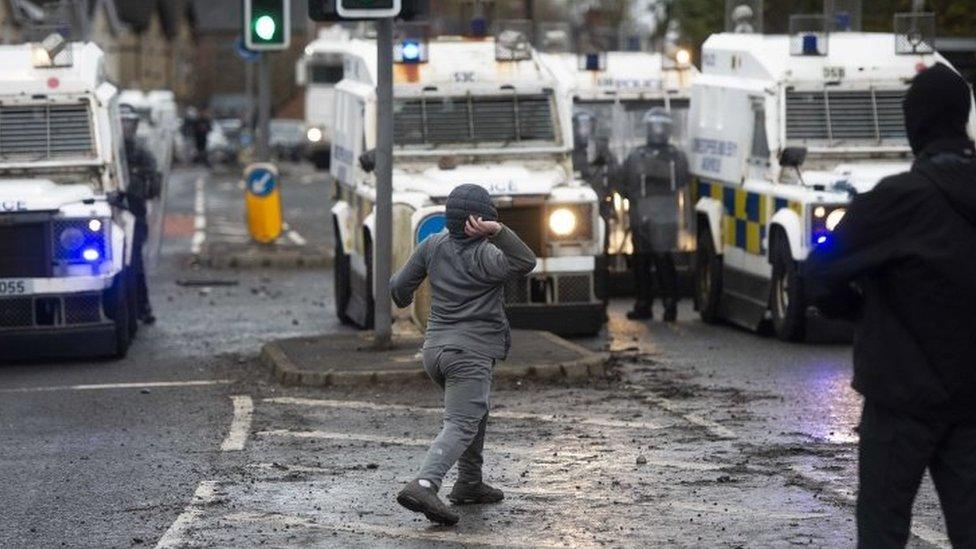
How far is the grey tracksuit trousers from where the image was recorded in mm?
10000

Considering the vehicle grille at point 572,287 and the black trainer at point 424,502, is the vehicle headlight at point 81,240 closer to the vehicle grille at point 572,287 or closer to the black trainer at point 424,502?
the vehicle grille at point 572,287

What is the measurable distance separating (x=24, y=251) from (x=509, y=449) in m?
6.37

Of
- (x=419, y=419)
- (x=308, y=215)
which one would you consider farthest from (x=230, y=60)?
(x=419, y=419)

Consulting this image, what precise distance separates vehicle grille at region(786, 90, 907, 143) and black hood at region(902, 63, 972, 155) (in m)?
13.0

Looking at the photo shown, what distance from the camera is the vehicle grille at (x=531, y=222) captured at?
61.5 ft

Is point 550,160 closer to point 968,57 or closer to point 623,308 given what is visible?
point 623,308

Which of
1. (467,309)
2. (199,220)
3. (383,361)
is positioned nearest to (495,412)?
(383,361)

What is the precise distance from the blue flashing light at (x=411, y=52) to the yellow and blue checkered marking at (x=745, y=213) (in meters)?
3.17

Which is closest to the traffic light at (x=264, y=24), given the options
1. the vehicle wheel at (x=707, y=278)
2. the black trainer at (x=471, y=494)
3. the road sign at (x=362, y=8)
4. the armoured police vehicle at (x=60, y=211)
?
the armoured police vehicle at (x=60, y=211)

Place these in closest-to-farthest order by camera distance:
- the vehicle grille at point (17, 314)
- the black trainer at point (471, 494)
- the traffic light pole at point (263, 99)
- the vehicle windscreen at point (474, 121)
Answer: the black trainer at point (471, 494) → the vehicle grille at point (17, 314) → the vehicle windscreen at point (474, 121) → the traffic light pole at point (263, 99)

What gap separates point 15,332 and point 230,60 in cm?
11699

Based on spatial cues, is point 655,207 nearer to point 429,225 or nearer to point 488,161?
point 488,161

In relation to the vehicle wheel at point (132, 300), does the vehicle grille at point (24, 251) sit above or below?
above

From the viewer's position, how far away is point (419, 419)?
13.7m
